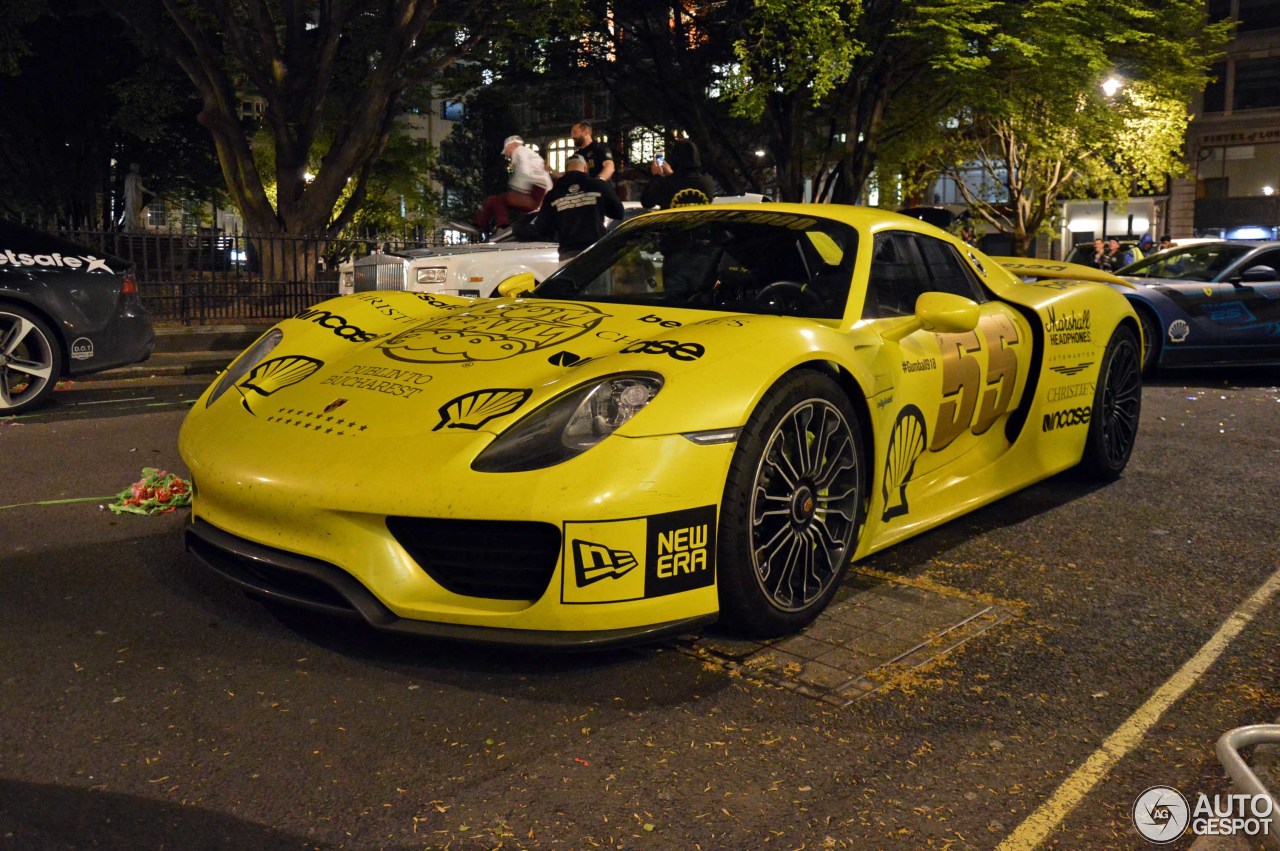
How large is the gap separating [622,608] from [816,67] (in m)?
15.2

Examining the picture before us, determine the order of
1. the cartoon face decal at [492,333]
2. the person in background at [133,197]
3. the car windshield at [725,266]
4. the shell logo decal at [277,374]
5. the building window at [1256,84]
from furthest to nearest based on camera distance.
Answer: the building window at [1256,84], the person in background at [133,197], the car windshield at [725,266], the shell logo decal at [277,374], the cartoon face decal at [492,333]

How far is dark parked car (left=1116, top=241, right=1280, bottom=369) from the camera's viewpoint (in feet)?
34.6

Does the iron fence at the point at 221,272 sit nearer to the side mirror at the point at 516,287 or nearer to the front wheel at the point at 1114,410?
the side mirror at the point at 516,287

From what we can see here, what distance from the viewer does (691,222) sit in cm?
478

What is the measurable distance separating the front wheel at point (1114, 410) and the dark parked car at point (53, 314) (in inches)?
256

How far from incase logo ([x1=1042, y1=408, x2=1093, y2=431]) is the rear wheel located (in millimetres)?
6425

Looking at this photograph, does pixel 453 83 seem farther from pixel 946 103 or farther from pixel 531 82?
pixel 946 103

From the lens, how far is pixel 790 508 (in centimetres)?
355

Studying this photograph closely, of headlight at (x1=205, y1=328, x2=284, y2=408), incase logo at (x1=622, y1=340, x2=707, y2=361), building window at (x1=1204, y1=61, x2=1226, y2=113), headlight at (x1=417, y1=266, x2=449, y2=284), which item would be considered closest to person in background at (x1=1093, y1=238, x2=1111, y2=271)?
headlight at (x1=417, y1=266, x2=449, y2=284)

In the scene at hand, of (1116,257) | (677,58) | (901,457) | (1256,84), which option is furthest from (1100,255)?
(1256,84)

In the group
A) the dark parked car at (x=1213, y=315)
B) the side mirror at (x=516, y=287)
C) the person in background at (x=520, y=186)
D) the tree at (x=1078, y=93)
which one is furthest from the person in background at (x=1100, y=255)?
the side mirror at (x=516, y=287)

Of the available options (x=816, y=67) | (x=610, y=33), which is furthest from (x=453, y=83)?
(x=816, y=67)

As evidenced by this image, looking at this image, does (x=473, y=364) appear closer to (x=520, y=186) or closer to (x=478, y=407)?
(x=478, y=407)

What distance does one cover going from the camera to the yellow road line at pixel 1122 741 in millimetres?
2525
